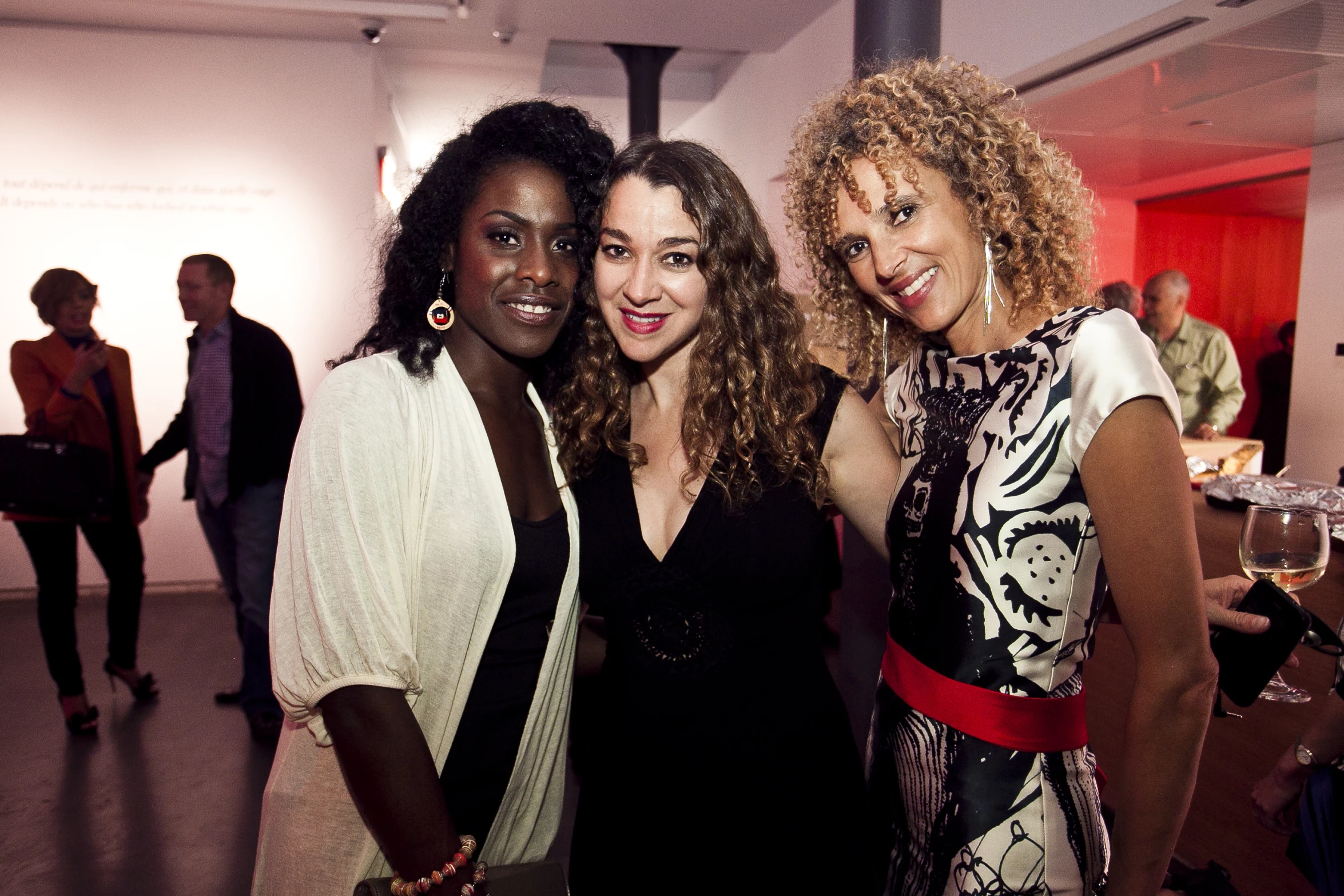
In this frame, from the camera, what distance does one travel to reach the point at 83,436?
4125 mm

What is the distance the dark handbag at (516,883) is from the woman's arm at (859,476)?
0.78 meters

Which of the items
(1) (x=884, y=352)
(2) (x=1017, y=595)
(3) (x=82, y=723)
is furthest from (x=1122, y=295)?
A: (3) (x=82, y=723)

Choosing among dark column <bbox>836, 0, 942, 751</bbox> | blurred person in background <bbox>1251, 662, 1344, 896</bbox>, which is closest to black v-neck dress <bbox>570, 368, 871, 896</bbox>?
blurred person in background <bbox>1251, 662, 1344, 896</bbox>

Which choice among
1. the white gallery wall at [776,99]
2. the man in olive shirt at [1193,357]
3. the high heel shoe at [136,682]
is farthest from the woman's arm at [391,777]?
the man in olive shirt at [1193,357]

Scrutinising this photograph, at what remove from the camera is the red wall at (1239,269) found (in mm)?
9258

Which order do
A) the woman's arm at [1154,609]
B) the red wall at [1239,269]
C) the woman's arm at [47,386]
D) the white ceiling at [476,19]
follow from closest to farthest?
the woman's arm at [1154,609]
the woman's arm at [47,386]
the white ceiling at [476,19]
the red wall at [1239,269]

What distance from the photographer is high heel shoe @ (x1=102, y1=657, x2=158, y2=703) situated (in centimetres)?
426

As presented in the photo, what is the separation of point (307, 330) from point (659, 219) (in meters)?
5.26

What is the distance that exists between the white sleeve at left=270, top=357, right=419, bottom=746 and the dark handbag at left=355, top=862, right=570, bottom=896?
216 millimetres

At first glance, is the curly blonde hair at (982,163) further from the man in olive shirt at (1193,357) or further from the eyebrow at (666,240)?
the man in olive shirt at (1193,357)

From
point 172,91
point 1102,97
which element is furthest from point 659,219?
point 172,91

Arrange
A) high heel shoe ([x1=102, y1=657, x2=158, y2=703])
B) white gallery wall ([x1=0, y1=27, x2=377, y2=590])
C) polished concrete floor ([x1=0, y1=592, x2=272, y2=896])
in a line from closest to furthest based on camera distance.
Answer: polished concrete floor ([x1=0, y1=592, x2=272, y2=896]), high heel shoe ([x1=102, y1=657, x2=158, y2=703]), white gallery wall ([x1=0, y1=27, x2=377, y2=590])

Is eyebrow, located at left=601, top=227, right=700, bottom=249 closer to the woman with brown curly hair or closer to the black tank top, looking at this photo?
the woman with brown curly hair

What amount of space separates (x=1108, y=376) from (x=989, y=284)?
12.3 inches
